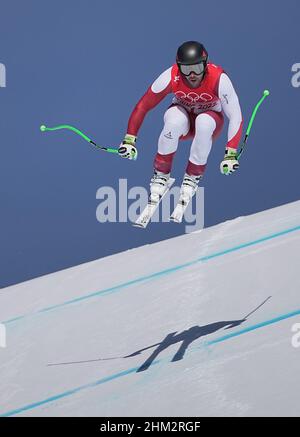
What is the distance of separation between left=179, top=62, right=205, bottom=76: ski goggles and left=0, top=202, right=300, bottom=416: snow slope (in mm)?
1100

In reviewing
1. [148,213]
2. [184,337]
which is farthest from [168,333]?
[148,213]

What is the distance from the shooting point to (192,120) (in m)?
3.47

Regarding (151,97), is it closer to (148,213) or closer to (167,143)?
(167,143)

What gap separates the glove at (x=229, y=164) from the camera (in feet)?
10.5

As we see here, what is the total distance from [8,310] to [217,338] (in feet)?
7.27

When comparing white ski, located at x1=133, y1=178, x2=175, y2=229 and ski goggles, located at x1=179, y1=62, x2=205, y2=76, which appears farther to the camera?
white ski, located at x1=133, y1=178, x2=175, y2=229

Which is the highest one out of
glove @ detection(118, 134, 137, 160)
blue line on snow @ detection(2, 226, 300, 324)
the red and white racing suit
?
the red and white racing suit

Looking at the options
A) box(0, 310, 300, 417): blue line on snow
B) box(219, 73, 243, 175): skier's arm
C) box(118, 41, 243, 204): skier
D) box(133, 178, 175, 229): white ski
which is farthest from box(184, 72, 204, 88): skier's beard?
box(0, 310, 300, 417): blue line on snow

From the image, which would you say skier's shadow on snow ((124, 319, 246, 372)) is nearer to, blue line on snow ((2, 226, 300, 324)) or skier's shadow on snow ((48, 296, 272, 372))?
skier's shadow on snow ((48, 296, 272, 372))

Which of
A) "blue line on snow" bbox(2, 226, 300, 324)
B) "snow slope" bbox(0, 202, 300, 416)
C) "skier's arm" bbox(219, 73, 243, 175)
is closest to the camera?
"snow slope" bbox(0, 202, 300, 416)

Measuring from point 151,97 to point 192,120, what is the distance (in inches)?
8.2

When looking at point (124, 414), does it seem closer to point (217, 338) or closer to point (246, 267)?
point (217, 338)

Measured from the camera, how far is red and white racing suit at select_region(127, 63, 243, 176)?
3.35 meters

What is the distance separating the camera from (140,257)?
19.1ft
